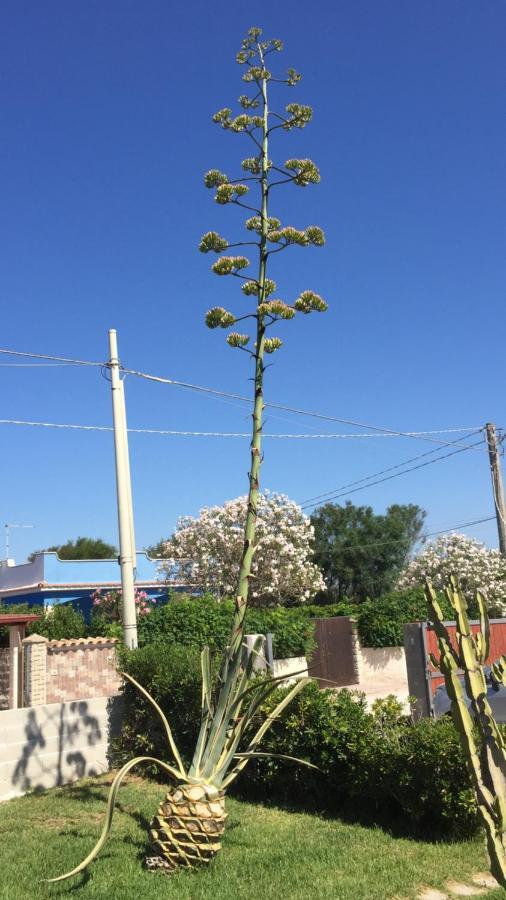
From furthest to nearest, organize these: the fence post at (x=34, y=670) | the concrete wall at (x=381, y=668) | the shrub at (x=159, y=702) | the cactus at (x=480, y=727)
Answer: the concrete wall at (x=381, y=668), the fence post at (x=34, y=670), the shrub at (x=159, y=702), the cactus at (x=480, y=727)

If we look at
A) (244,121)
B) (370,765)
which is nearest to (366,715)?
(370,765)

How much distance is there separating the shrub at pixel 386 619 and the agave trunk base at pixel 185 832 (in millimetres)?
15455

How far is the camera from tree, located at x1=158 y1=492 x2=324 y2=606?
28297 millimetres

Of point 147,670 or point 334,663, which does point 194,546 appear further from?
point 147,670

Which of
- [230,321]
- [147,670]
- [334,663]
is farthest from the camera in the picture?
Answer: [334,663]

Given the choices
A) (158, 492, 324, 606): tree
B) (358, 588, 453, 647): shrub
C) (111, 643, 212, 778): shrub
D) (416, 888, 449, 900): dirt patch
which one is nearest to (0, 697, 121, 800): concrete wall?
(111, 643, 212, 778): shrub

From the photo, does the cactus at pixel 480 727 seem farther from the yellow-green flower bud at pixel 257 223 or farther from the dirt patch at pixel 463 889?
the yellow-green flower bud at pixel 257 223

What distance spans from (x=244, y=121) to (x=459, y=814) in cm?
644

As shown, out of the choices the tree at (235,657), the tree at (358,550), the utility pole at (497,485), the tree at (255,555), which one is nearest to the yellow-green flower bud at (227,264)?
the tree at (235,657)

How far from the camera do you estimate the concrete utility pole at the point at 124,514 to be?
38.6 ft

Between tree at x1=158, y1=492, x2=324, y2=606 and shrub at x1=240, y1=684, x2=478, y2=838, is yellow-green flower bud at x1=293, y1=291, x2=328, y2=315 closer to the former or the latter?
shrub at x1=240, y1=684, x2=478, y2=838

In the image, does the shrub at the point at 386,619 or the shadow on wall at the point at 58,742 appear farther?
the shrub at the point at 386,619

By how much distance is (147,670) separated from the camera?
9602mm

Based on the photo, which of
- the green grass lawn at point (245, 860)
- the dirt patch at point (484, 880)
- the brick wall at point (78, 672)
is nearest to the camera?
the green grass lawn at point (245, 860)
